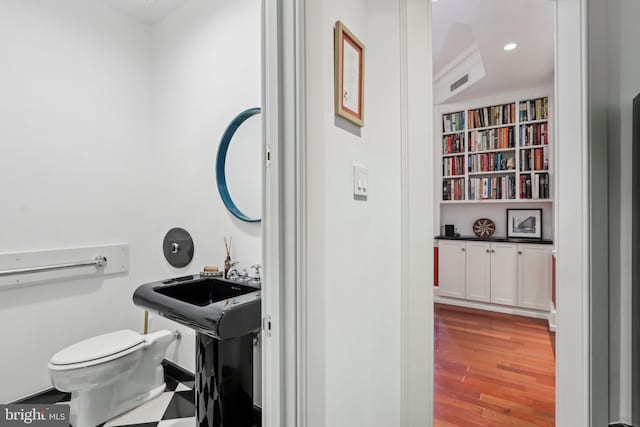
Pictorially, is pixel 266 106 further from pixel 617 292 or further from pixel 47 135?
pixel 47 135

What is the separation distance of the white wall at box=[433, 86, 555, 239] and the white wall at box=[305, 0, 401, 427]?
3.06 metres

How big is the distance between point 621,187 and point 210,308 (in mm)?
1418

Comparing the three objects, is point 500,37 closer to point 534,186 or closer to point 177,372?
point 534,186

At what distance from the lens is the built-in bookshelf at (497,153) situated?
3.58 meters

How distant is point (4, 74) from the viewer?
185 centimetres

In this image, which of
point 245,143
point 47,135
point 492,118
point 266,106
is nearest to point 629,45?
point 266,106

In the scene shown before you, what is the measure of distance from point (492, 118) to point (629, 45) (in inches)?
133

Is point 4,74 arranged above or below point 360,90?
above

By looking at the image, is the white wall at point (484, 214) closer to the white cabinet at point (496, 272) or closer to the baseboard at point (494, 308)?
the white cabinet at point (496, 272)

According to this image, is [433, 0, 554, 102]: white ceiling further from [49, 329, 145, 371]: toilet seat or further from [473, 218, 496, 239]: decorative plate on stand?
[49, 329, 145, 371]: toilet seat

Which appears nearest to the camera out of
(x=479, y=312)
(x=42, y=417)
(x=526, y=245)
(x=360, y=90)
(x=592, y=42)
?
(x=592, y=42)

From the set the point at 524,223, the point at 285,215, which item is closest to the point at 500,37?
the point at 524,223

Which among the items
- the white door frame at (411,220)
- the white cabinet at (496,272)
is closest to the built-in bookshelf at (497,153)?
the white cabinet at (496,272)

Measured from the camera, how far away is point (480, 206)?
4.07m
